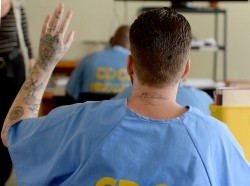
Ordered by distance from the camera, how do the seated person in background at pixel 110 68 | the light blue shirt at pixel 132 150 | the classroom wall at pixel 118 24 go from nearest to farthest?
the light blue shirt at pixel 132 150 → the seated person in background at pixel 110 68 → the classroom wall at pixel 118 24

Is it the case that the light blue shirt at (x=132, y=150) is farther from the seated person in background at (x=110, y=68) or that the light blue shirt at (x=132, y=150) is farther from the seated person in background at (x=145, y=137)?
the seated person in background at (x=110, y=68)

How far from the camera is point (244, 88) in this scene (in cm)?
138

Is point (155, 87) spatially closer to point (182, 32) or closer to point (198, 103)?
point (182, 32)

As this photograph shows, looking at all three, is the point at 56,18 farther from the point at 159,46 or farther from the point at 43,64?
the point at 159,46

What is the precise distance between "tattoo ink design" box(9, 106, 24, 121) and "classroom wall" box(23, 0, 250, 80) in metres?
3.77

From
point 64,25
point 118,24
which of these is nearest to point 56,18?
point 64,25

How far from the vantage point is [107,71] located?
3355mm

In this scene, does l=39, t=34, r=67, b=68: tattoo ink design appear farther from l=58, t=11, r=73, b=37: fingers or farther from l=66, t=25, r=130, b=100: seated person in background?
l=66, t=25, r=130, b=100: seated person in background

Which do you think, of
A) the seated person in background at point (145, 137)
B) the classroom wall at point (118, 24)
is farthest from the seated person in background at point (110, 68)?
the seated person in background at point (145, 137)

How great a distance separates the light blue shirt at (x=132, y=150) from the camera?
111cm

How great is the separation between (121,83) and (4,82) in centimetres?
86

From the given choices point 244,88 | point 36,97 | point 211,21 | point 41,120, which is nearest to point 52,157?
point 41,120

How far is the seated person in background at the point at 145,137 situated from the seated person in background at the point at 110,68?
2120 millimetres

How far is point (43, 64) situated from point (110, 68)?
6.58 feet
